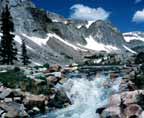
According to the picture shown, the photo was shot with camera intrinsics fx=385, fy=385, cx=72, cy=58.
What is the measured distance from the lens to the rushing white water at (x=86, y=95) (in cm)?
3172

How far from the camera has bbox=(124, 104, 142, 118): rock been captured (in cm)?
2560

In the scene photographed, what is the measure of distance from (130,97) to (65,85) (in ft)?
49.9

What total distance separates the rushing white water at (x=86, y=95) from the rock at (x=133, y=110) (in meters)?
3.48

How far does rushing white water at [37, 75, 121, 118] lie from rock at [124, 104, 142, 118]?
348 centimetres

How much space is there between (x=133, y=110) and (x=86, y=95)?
1361cm

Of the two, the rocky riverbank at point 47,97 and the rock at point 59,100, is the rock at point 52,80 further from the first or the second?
the rock at point 59,100

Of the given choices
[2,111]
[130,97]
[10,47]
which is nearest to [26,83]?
[2,111]

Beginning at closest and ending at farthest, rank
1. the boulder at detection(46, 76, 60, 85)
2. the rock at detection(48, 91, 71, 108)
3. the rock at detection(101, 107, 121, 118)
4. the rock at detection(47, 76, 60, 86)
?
the rock at detection(101, 107, 121, 118), the rock at detection(48, 91, 71, 108), the rock at detection(47, 76, 60, 86), the boulder at detection(46, 76, 60, 85)

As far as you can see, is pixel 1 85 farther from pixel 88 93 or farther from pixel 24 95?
pixel 88 93

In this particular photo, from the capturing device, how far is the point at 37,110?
3316 cm

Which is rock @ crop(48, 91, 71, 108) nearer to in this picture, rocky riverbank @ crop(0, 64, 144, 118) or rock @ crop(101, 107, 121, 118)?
rocky riverbank @ crop(0, 64, 144, 118)

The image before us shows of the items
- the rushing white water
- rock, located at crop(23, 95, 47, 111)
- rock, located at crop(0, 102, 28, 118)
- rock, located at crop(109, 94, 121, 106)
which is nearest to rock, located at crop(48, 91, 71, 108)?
the rushing white water

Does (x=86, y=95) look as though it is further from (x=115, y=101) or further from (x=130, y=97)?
(x=130, y=97)

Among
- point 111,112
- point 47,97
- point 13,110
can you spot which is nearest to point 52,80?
point 47,97
